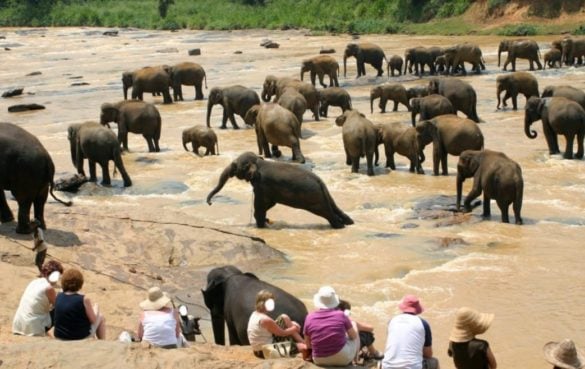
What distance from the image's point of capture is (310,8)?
7350 centimetres

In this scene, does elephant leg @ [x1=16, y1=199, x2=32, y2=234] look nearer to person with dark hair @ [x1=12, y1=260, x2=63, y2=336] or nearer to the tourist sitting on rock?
person with dark hair @ [x1=12, y1=260, x2=63, y2=336]

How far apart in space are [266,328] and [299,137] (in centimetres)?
1488

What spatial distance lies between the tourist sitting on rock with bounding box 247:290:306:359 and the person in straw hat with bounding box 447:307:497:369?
149 centimetres

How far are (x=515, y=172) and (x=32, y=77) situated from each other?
1359 inches

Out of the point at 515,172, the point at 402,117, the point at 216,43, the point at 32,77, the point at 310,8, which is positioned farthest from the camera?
the point at 310,8

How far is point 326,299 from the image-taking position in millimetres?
7613

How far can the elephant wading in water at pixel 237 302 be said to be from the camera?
889cm

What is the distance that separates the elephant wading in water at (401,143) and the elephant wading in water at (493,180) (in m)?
3.17

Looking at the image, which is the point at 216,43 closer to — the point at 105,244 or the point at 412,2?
the point at 412,2

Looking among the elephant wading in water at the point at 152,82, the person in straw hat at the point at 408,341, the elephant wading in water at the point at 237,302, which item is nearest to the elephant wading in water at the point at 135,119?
the elephant wading in water at the point at 152,82

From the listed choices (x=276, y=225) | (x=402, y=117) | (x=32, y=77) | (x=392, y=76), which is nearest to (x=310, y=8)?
(x=32, y=77)

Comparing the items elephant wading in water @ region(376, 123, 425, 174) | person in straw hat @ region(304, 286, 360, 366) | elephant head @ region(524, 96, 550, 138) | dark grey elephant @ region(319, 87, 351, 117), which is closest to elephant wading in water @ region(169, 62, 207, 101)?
dark grey elephant @ region(319, 87, 351, 117)

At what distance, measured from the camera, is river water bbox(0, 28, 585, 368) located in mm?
11297

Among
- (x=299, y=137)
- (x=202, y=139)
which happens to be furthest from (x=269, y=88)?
(x=202, y=139)
